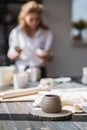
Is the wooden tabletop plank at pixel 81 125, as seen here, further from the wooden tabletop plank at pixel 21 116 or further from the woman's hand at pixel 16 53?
the woman's hand at pixel 16 53

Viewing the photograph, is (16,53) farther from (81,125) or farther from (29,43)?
(81,125)

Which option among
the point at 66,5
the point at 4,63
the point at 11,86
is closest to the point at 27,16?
the point at 11,86

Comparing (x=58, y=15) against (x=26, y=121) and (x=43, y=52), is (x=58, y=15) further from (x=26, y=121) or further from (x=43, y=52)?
(x=26, y=121)

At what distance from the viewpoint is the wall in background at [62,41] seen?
4168mm

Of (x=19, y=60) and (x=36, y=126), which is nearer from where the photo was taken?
(x=36, y=126)

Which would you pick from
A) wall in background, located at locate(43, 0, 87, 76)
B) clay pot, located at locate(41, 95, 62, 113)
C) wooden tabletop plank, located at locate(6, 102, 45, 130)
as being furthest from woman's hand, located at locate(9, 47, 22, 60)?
→ wall in background, located at locate(43, 0, 87, 76)

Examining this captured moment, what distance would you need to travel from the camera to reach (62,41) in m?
4.25

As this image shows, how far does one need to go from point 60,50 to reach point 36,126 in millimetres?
3239

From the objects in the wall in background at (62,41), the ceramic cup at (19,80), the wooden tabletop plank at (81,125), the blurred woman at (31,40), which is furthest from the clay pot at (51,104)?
the wall in background at (62,41)

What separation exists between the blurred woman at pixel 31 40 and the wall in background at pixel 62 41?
4.16 ft

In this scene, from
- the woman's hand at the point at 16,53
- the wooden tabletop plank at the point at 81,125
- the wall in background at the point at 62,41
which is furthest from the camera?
the wall in background at the point at 62,41

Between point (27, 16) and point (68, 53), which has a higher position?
point (27, 16)

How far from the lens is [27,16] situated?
273cm

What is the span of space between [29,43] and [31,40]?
37mm
